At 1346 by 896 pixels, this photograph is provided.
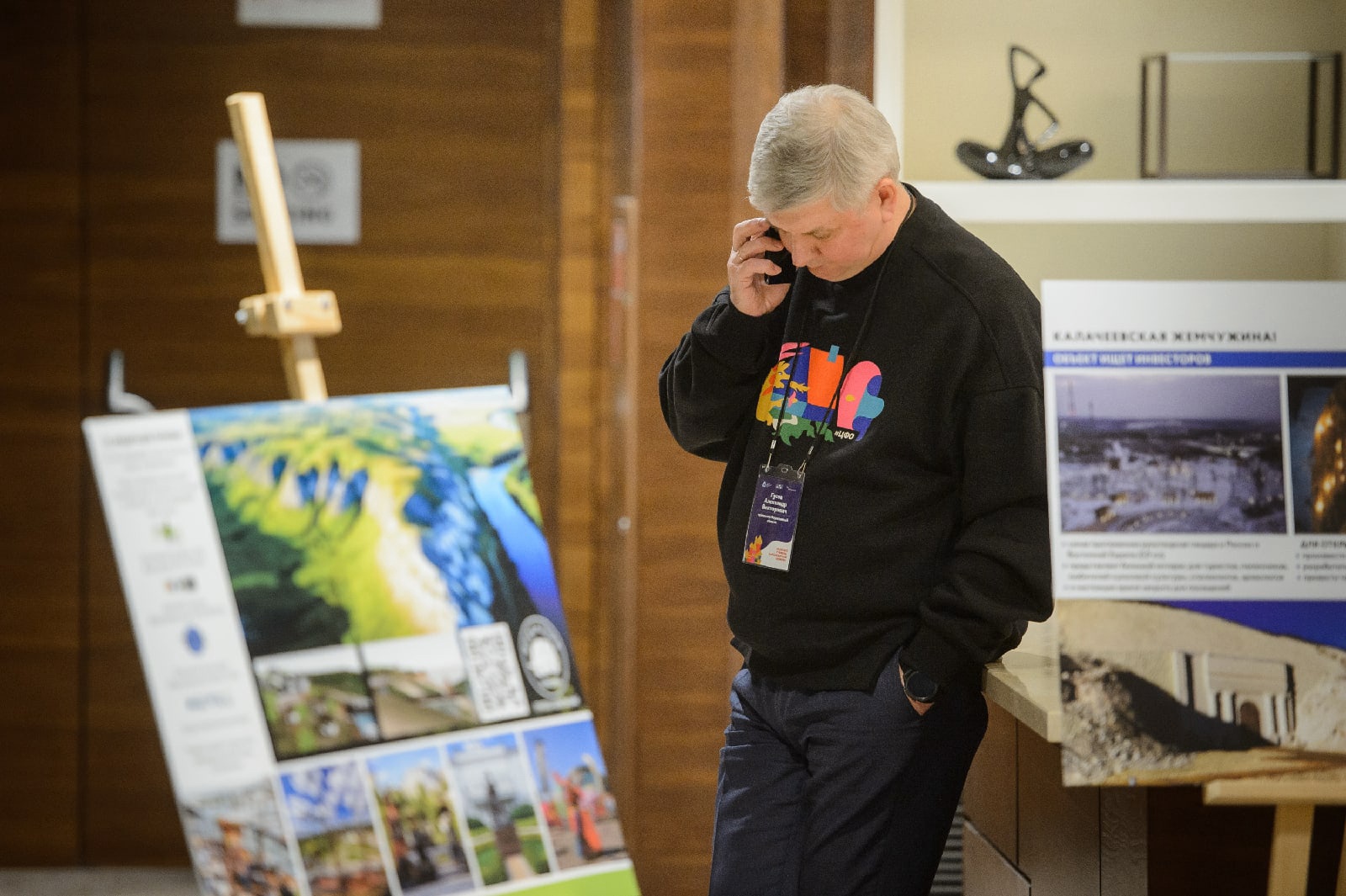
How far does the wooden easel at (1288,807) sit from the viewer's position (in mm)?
1203

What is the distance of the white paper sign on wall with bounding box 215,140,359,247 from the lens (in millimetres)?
3072

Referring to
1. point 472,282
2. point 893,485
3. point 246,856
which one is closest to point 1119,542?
point 893,485

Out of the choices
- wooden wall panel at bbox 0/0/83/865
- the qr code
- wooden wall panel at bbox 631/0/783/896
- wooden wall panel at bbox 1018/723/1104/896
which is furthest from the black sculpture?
wooden wall panel at bbox 0/0/83/865

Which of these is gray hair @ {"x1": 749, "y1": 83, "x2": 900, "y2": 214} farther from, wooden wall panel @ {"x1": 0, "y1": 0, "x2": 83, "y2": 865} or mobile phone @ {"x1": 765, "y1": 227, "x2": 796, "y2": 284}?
wooden wall panel @ {"x1": 0, "y1": 0, "x2": 83, "y2": 865}

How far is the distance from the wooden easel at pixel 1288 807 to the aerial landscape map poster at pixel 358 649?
1.88 feet

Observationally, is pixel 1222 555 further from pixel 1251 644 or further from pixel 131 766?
pixel 131 766

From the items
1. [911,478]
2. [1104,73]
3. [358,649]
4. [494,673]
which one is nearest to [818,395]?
[911,478]

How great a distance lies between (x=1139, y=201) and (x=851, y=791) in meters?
1.20

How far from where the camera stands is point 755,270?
1.63 m

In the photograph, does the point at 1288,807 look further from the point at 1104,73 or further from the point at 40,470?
the point at 40,470

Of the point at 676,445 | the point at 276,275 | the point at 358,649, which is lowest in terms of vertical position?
the point at 358,649

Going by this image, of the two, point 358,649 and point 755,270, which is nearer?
point 358,649

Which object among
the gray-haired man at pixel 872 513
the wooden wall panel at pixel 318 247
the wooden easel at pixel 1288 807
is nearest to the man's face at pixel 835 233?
the gray-haired man at pixel 872 513

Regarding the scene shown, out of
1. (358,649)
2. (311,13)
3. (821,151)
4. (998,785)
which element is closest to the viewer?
(358,649)
